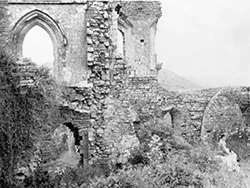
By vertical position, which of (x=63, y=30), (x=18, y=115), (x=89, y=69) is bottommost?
(x=18, y=115)

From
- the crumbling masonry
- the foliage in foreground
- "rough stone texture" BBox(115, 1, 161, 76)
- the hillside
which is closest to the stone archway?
the crumbling masonry

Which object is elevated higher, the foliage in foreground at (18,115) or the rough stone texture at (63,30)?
the rough stone texture at (63,30)

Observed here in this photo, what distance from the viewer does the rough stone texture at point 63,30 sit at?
933 centimetres

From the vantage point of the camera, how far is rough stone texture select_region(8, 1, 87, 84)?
30.6 feet

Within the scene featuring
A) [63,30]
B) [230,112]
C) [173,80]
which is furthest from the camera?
[173,80]

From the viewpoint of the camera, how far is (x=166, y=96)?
1496 cm

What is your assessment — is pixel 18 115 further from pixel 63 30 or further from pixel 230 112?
pixel 230 112

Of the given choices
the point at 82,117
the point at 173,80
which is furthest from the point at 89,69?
the point at 173,80

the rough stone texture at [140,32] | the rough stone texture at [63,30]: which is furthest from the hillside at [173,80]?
the rough stone texture at [63,30]

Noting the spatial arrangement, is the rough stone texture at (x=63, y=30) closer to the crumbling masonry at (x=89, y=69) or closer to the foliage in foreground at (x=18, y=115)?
the crumbling masonry at (x=89, y=69)

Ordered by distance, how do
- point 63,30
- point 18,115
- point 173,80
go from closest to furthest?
point 18,115, point 63,30, point 173,80

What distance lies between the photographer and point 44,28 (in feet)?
31.0

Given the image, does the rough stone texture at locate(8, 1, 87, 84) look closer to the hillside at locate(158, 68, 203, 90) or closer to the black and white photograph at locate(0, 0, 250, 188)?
the black and white photograph at locate(0, 0, 250, 188)

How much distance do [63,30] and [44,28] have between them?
1.85ft
